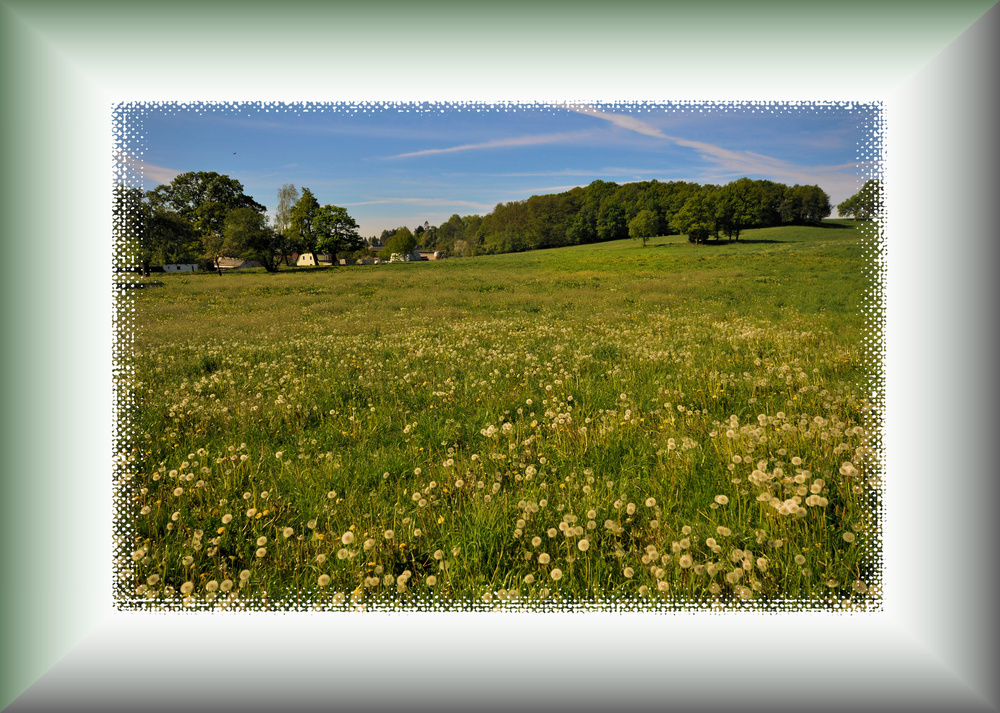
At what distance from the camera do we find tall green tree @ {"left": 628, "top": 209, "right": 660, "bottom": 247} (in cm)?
444

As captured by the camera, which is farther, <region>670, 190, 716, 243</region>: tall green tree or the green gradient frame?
<region>670, 190, 716, 243</region>: tall green tree

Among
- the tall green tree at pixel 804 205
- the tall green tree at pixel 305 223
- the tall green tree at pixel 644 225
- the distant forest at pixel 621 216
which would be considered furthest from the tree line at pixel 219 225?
the tall green tree at pixel 804 205

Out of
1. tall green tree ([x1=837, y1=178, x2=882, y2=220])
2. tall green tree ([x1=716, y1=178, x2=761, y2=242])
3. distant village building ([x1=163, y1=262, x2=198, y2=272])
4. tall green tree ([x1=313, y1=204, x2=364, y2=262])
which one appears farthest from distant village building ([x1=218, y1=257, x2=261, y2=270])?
tall green tree ([x1=837, y1=178, x2=882, y2=220])

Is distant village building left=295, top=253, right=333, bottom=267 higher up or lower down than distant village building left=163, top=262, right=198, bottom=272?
higher up

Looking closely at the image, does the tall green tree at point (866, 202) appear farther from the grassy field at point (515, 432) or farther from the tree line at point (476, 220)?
the grassy field at point (515, 432)

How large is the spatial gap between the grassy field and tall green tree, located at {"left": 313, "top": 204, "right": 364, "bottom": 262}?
1.02 ft

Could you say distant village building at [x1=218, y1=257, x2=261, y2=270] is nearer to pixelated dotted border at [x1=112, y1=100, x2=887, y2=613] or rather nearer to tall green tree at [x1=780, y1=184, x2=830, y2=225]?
pixelated dotted border at [x1=112, y1=100, x2=887, y2=613]

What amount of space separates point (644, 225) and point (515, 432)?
2399 mm

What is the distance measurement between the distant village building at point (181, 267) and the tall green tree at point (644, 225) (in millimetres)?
3969

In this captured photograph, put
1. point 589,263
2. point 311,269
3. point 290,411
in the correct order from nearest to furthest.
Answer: point 290,411 < point 311,269 < point 589,263
